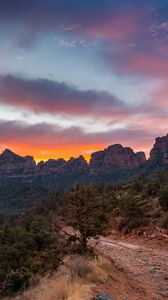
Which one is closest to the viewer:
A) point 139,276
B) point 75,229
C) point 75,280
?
point 75,280

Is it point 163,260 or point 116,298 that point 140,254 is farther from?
point 116,298

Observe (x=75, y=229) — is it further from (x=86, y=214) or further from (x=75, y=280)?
(x=75, y=280)

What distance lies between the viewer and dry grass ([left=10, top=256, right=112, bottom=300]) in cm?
1181

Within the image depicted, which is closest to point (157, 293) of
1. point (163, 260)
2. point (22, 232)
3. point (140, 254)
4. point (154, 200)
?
point (163, 260)

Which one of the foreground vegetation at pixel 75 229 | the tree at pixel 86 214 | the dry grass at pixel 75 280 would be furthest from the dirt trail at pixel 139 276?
the tree at pixel 86 214

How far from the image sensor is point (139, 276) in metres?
16.3

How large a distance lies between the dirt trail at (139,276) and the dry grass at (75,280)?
41 cm

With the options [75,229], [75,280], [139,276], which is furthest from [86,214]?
[75,280]

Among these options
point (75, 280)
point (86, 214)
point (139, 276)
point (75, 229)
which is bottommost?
point (139, 276)

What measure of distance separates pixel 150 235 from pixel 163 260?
11108 mm

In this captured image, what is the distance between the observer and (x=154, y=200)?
41719 mm

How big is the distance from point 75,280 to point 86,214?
4.51 meters

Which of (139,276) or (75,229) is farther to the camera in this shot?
(75,229)

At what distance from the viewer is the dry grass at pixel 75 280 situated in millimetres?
11812
